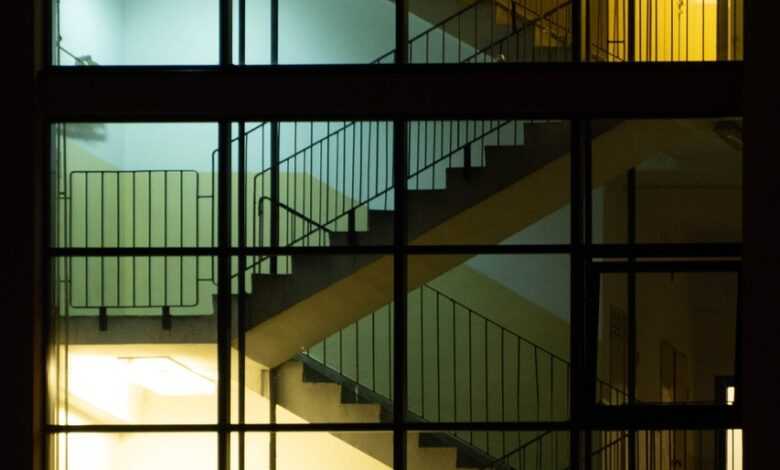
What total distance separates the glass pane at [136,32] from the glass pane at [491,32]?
1.78m

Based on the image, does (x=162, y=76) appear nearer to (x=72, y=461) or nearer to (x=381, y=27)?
(x=381, y=27)

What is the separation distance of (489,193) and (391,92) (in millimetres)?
1232

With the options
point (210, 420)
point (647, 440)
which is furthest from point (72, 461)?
point (647, 440)

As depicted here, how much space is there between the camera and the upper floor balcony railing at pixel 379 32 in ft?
43.1

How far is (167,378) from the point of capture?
42.8 feet

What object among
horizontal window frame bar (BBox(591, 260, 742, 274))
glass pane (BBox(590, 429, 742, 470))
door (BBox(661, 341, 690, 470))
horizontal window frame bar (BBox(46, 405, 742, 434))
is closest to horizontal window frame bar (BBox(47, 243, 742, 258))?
horizontal window frame bar (BBox(591, 260, 742, 274))

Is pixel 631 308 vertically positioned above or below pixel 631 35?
below

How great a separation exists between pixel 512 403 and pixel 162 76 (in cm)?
398

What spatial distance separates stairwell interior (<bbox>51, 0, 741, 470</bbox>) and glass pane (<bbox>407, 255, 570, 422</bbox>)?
0.02m

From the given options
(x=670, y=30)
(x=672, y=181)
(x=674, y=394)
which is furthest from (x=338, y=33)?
(x=674, y=394)

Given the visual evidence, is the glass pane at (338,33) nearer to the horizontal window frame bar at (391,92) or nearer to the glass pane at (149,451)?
the horizontal window frame bar at (391,92)

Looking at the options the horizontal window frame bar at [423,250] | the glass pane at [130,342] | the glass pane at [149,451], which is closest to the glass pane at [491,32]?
the horizontal window frame bar at [423,250]

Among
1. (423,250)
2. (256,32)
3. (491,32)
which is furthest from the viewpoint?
(256,32)

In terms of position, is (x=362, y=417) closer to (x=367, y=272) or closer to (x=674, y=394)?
(x=367, y=272)
